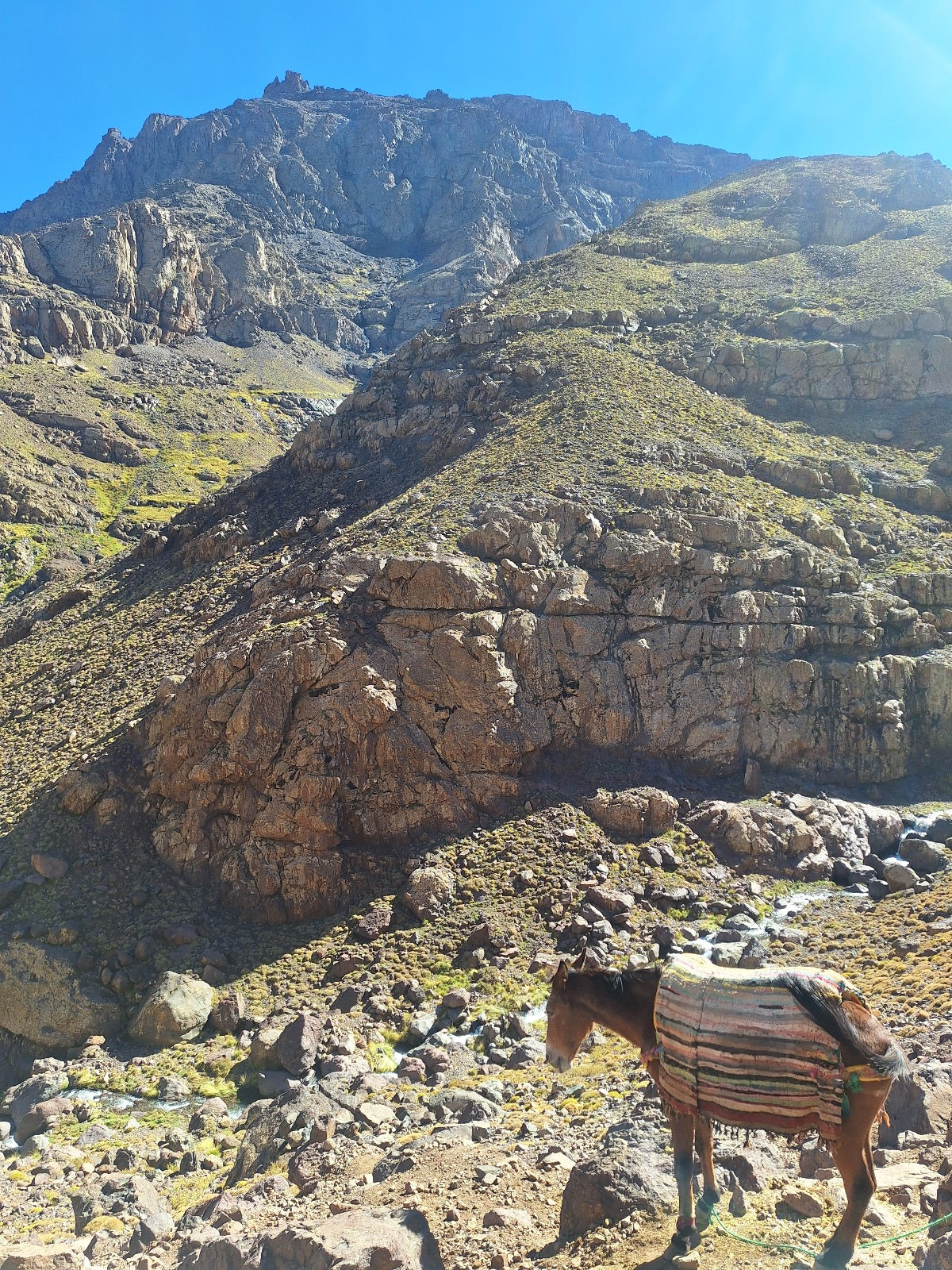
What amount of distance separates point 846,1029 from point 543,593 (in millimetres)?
18411

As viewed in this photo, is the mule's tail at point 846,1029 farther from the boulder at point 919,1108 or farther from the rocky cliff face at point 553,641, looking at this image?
the rocky cliff face at point 553,641

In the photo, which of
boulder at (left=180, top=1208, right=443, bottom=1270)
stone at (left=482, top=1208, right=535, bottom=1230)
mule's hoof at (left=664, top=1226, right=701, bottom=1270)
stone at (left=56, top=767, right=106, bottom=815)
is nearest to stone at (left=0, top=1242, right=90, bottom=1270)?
boulder at (left=180, top=1208, right=443, bottom=1270)

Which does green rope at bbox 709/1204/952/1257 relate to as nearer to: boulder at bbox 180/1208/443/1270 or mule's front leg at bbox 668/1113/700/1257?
mule's front leg at bbox 668/1113/700/1257

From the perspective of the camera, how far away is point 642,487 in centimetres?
2823

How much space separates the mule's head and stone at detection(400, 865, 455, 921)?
1032 cm

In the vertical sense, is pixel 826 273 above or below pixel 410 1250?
above

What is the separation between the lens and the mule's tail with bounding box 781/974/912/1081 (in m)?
6.23

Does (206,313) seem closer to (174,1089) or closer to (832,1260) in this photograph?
(174,1089)

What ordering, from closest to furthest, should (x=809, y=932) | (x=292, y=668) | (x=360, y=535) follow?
(x=809, y=932) < (x=292, y=668) < (x=360, y=535)

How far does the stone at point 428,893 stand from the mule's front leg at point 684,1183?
1149cm

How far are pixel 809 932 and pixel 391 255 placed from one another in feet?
657

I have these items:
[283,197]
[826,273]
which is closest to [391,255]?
[283,197]

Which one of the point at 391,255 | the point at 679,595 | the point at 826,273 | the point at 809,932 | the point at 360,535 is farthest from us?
the point at 391,255

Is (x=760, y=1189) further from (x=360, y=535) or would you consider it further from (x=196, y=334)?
(x=196, y=334)
